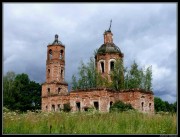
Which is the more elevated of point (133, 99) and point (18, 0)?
point (18, 0)

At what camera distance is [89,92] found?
976 inches

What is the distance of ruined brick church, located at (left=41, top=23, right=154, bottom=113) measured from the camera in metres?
24.1

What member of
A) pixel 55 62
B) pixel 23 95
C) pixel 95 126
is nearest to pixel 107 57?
pixel 55 62

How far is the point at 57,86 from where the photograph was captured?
32094mm

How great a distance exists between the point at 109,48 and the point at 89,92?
268 inches

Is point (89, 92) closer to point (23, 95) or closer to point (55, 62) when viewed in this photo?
point (55, 62)

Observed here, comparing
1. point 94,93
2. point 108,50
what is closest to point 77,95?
point 94,93

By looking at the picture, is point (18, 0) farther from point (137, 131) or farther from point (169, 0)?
point (137, 131)

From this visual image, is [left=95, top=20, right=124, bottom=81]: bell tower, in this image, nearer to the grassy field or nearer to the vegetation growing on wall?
the vegetation growing on wall

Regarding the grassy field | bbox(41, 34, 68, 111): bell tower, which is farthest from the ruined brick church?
the grassy field

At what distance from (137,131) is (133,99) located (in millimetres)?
17326

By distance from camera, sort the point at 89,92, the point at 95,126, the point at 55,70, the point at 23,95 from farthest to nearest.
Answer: the point at 23,95, the point at 55,70, the point at 89,92, the point at 95,126

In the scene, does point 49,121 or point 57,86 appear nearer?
point 49,121

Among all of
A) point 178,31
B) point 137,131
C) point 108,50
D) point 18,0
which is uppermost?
point 108,50
